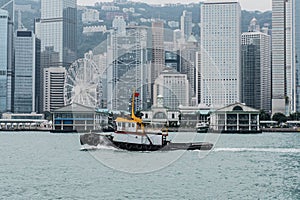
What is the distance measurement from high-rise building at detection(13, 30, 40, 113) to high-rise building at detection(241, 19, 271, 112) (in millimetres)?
52265

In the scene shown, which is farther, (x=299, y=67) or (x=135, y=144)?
(x=299, y=67)

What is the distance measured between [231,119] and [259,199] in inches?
2817

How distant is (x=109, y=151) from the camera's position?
113ft

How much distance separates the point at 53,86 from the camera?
14450cm

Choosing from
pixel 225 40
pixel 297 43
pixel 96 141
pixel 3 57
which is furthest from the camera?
pixel 3 57

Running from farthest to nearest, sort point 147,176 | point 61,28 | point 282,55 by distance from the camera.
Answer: point 61,28, point 282,55, point 147,176

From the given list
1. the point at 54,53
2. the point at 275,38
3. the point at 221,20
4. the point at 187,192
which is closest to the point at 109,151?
the point at 187,192

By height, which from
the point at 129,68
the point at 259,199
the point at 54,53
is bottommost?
the point at 259,199

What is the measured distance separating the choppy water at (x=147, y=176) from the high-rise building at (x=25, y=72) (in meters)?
124

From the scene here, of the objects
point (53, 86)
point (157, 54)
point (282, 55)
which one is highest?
point (282, 55)

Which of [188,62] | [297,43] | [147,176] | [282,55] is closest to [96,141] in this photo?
[188,62]

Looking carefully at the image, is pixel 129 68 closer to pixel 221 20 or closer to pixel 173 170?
pixel 173 170

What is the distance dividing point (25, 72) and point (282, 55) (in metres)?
64.5

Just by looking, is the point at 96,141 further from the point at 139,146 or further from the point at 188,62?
the point at 188,62
